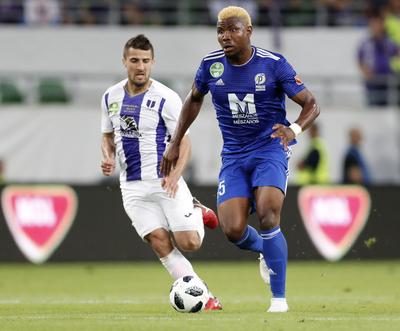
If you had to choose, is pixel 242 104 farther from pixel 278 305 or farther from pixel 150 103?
pixel 278 305

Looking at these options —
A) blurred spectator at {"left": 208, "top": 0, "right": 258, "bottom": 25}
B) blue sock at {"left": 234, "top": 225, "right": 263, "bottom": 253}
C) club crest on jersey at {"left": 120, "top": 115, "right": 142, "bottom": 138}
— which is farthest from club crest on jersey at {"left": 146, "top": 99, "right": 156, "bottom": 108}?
blurred spectator at {"left": 208, "top": 0, "right": 258, "bottom": 25}

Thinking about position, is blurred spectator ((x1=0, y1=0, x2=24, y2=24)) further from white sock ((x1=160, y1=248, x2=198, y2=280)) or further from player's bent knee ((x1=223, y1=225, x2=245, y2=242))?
player's bent knee ((x1=223, y1=225, x2=245, y2=242))

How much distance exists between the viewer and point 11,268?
18.3 meters

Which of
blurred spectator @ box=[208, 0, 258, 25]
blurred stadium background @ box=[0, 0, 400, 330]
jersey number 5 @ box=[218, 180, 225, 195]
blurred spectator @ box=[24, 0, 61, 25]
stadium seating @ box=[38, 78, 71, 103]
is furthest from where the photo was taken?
blurred spectator @ box=[208, 0, 258, 25]

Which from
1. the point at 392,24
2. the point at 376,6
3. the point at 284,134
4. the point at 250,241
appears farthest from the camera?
the point at 376,6

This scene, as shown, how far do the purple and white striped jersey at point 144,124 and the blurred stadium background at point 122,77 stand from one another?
21.0 feet

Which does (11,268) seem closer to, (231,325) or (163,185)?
(163,185)

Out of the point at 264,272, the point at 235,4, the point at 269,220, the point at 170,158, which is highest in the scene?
the point at 170,158

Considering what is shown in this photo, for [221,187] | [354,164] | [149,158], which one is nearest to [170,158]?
[149,158]

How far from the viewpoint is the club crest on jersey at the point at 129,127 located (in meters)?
10.8

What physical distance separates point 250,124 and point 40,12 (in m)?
14.7

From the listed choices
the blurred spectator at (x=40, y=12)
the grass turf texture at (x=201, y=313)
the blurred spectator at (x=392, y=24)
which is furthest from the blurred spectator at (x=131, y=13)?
the grass turf texture at (x=201, y=313)

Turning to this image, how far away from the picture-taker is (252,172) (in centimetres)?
1041

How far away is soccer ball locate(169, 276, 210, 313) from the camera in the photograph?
10047 millimetres
